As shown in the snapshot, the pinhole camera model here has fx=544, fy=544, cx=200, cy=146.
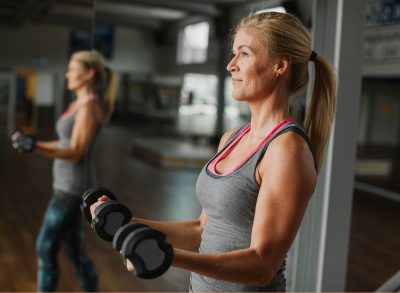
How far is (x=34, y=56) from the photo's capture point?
Result: 15922mm

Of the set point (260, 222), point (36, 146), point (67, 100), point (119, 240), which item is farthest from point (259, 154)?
point (67, 100)

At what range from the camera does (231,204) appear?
128cm

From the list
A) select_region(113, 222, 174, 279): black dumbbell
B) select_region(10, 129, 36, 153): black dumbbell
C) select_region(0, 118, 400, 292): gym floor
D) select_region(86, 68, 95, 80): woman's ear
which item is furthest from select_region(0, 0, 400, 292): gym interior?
select_region(113, 222, 174, 279): black dumbbell

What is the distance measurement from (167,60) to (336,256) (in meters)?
14.7

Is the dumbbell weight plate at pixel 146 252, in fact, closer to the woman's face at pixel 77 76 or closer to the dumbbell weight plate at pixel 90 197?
the dumbbell weight plate at pixel 90 197

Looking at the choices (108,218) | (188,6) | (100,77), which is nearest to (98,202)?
(108,218)

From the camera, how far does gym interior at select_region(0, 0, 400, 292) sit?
7.70 ft

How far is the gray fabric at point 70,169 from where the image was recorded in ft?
9.09

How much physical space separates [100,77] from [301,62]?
1687mm

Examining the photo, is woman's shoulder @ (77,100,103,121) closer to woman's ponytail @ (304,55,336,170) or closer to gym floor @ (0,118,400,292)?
gym floor @ (0,118,400,292)

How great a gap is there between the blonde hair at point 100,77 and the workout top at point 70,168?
0.06 metres

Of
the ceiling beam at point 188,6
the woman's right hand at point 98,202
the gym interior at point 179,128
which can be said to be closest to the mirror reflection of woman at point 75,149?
the gym interior at point 179,128

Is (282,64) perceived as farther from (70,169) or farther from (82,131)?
(70,169)

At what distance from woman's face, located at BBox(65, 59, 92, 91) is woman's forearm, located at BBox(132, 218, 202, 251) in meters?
1.49
